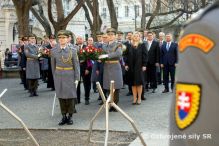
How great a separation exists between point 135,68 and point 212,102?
1063 centimetres

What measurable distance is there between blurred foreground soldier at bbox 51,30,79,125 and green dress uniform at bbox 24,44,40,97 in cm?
513

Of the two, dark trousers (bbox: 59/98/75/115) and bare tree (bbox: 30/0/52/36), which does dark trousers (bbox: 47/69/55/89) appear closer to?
dark trousers (bbox: 59/98/75/115)

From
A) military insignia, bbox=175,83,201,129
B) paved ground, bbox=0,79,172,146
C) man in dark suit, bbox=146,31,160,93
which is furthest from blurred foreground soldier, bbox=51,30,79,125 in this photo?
military insignia, bbox=175,83,201,129

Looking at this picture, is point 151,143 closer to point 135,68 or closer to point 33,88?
point 135,68

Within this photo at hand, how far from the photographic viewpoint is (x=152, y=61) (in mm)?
13977

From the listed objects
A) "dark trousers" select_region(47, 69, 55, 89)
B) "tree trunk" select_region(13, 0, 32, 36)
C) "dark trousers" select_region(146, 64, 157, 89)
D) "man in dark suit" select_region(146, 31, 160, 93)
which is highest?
"tree trunk" select_region(13, 0, 32, 36)

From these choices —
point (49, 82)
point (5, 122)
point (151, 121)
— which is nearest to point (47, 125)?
point (5, 122)

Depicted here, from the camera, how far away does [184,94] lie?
52.3 inches

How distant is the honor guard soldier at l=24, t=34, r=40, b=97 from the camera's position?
14.1m

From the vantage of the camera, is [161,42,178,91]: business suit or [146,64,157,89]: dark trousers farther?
[146,64,157,89]: dark trousers

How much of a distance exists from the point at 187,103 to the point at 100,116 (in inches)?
333

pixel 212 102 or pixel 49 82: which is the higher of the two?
pixel 212 102

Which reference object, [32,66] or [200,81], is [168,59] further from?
[200,81]

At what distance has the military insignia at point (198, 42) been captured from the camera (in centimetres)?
128
